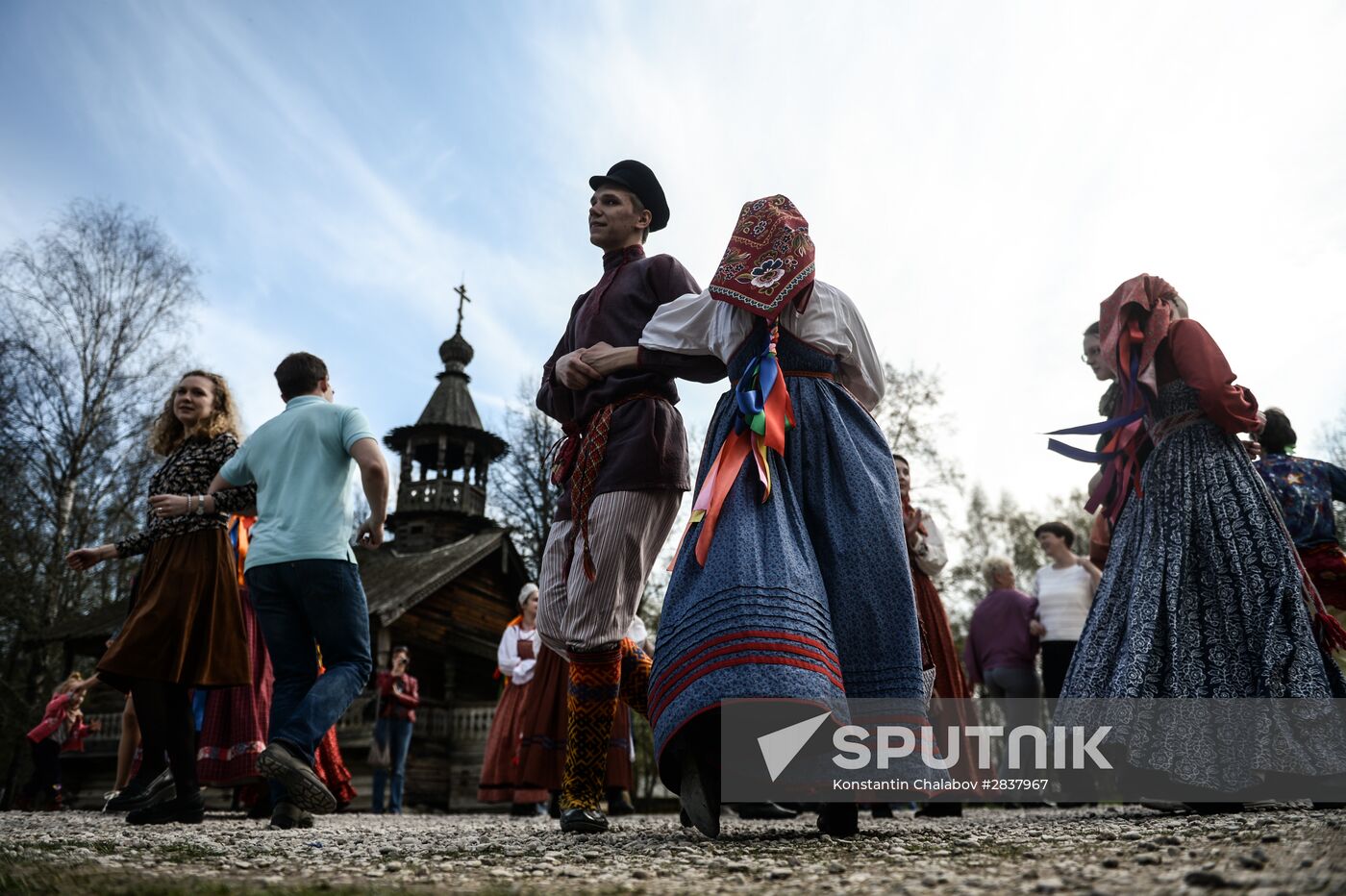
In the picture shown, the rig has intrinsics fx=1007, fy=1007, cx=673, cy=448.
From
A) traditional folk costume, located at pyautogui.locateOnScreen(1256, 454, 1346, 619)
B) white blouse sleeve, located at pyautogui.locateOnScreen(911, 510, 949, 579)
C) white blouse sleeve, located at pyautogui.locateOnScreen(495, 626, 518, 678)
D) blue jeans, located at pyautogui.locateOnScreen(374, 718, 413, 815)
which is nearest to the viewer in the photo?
traditional folk costume, located at pyautogui.locateOnScreen(1256, 454, 1346, 619)

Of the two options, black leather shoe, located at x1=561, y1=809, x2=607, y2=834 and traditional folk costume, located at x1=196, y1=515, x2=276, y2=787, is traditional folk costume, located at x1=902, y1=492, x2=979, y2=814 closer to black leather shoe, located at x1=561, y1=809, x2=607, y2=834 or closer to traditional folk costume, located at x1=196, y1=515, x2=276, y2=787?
black leather shoe, located at x1=561, y1=809, x2=607, y2=834

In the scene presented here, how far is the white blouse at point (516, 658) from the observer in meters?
7.86

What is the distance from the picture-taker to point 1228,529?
3352 millimetres

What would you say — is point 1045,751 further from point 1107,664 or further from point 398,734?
point 398,734

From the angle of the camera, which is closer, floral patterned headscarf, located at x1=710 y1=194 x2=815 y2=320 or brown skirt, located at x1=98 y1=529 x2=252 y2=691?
floral patterned headscarf, located at x1=710 y1=194 x2=815 y2=320

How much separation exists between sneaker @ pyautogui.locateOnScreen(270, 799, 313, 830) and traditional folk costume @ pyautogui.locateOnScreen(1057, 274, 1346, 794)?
258 centimetres

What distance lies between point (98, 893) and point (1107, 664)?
294 centimetres

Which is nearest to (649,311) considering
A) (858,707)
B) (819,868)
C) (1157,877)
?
(858,707)

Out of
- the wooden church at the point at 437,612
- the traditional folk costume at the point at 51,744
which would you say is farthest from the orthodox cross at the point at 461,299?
the traditional folk costume at the point at 51,744

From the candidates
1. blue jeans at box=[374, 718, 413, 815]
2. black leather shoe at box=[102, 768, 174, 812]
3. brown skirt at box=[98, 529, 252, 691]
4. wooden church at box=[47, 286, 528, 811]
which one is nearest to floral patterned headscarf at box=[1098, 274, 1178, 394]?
brown skirt at box=[98, 529, 252, 691]

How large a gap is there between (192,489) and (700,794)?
9.73ft

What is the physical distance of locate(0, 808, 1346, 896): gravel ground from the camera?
4.66 ft

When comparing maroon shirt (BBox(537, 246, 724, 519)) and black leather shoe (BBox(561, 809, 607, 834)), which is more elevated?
maroon shirt (BBox(537, 246, 724, 519))

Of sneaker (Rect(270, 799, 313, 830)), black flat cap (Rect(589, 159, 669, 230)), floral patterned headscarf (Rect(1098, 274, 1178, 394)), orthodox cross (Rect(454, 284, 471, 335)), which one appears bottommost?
sneaker (Rect(270, 799, 313, 830))
